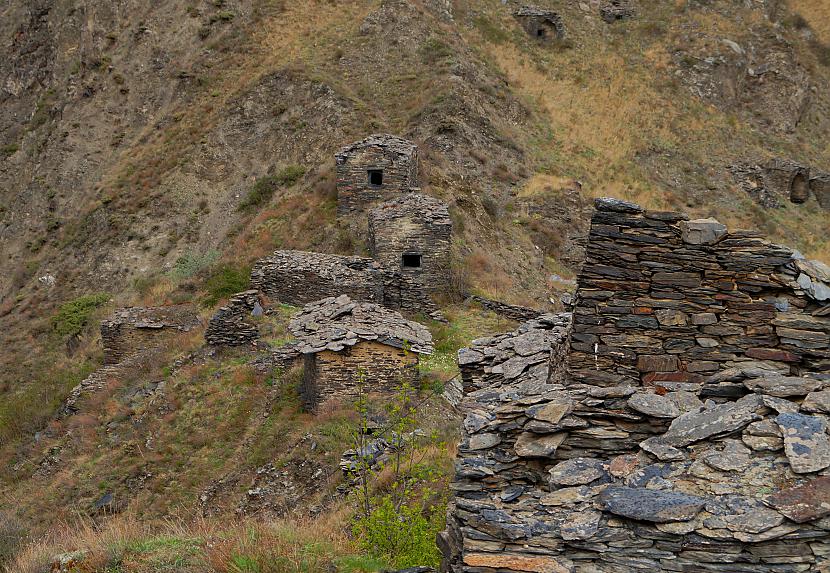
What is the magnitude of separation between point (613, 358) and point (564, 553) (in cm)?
295

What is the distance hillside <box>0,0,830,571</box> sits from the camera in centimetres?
1709

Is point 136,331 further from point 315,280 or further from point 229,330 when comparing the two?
point 315,280

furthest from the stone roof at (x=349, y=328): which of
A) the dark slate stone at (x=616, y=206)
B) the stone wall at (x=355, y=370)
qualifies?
the dark slate stone at (x=616, y=206)

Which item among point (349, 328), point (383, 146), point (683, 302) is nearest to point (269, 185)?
point (383, 146)

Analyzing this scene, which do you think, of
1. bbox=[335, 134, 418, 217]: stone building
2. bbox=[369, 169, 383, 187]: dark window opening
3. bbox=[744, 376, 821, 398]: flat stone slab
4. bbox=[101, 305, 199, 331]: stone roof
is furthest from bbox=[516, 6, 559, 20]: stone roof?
bbox=[744, 376, 821, 398]: flat stone slab

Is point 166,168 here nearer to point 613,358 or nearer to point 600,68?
point 600,68

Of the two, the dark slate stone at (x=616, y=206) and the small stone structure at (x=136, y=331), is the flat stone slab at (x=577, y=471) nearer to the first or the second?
the dark slate stone at (x=616, y=206)

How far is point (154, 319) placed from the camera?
74.1ft

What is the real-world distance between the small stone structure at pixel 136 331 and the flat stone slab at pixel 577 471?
17683 millimetres

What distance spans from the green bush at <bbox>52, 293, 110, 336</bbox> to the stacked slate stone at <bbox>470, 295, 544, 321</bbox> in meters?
15.3

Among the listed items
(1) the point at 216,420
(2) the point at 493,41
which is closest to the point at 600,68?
(2) the point at 493,41

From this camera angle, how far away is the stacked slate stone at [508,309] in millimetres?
22109

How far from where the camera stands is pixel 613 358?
8.01 metres

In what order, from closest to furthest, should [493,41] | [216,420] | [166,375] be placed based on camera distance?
[216,420] → [166,375] → [493,41]
